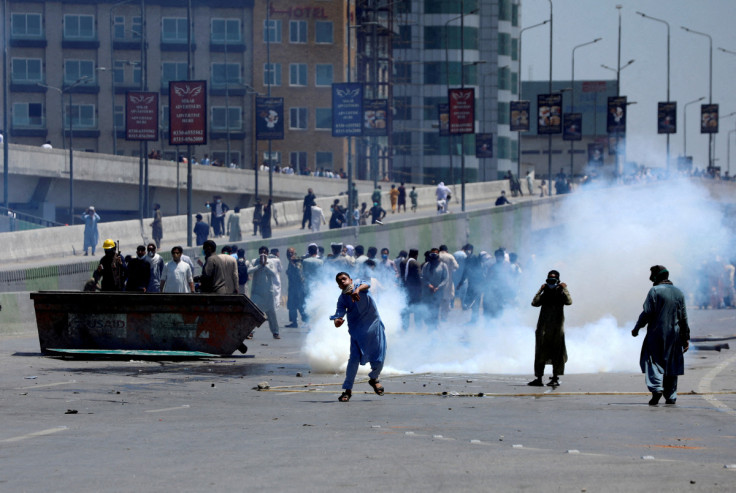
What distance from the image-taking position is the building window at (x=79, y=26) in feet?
298

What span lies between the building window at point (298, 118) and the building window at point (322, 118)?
2.69 ft

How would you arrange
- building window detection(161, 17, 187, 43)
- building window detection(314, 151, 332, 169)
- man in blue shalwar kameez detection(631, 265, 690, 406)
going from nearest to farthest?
man in blue shalwar kameez detection(631, 265, 690, 406), building window detection(161, 17, 187, 43), building window detection(314, 151, 332, 169)

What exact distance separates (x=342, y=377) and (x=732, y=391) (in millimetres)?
4871

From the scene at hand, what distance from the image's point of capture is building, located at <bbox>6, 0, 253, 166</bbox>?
89.9 m

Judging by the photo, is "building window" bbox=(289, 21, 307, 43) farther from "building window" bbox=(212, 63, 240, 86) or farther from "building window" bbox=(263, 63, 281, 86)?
"building window" bbox=(212, 63, 240, 86)

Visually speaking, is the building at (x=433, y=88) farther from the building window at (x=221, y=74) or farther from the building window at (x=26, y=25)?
the building window at (x=26, y=25)

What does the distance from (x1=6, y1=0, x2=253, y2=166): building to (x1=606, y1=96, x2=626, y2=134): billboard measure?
2979 centimetres

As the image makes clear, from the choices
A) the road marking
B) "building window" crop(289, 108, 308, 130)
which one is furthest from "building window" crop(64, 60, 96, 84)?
the road marking

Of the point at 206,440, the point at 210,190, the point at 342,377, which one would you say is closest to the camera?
the point at 206,440

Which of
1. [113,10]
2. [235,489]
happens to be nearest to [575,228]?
[235,489]

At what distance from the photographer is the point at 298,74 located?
3684 inches

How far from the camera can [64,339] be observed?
60.3 feet

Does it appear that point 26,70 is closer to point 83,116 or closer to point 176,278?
point 83,116

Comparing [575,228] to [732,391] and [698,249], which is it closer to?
[698,249]
